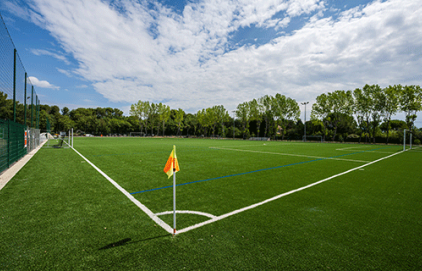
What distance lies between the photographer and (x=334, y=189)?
5.56 m

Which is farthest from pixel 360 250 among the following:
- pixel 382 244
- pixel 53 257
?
pixel 53 257

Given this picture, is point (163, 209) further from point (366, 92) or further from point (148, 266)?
point (366, 92)

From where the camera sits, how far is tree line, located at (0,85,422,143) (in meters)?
38.6

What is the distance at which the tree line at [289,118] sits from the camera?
127ft

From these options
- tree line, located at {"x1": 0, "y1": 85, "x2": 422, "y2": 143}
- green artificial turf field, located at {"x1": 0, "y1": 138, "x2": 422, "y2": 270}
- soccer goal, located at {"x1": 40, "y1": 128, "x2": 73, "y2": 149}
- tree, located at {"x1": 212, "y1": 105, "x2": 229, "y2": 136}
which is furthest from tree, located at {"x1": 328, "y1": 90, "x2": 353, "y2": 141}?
soccer goal, located at {"x1": 40, "y1": 128, "x2": 73, "y2": 149}

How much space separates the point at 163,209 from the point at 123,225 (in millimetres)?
866

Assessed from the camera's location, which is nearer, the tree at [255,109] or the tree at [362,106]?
the tree at [362,106]

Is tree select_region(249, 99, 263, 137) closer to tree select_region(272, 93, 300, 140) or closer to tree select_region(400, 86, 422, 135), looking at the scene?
tree select_region(272, 93, 300, 140)

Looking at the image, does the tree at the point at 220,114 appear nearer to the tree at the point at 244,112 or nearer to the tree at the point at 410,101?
the tree at the point at 244,112

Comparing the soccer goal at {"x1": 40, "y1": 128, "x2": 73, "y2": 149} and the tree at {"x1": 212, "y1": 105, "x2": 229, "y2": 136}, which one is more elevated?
the tree at {"x1": 212, "y1": 105, "x2": 229, "y2": 136}

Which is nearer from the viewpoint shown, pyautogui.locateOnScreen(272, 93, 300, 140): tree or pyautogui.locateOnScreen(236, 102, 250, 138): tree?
pyautogui.locateOnScreen(272, 93, 300, 140): tree

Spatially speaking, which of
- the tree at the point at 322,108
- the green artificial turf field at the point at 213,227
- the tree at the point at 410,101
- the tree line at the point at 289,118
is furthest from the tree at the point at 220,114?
the green artificial turf field at the point at 213,227

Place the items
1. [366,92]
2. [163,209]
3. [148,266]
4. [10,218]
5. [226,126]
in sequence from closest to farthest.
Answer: [148,266] → [10,218] → [163,209] → [366,92] → [226,126]

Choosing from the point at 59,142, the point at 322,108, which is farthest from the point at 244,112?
the point at 59,142
